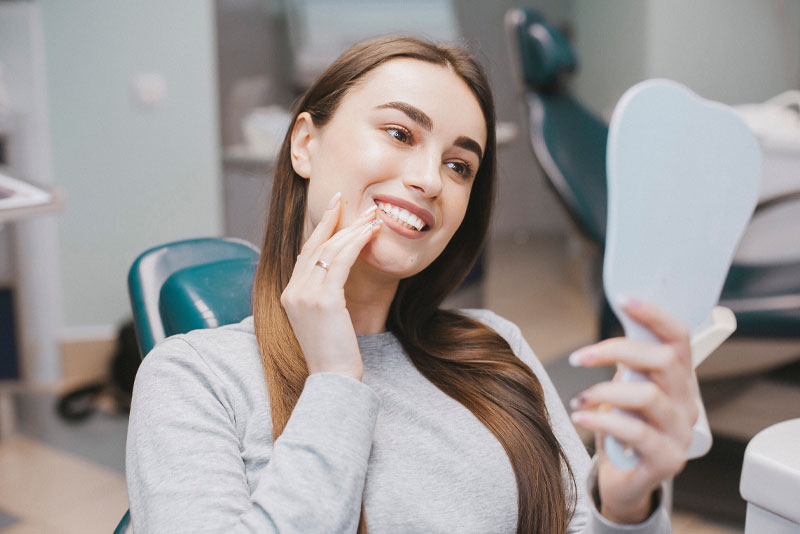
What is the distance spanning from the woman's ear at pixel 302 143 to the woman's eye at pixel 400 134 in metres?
0.14

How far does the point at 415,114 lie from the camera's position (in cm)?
92

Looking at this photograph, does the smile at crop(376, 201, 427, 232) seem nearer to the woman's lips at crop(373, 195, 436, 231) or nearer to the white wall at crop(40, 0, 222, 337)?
the woman's lips at crop(373, 195, 436, 231)

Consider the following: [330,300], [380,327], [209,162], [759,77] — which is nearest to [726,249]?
[330,300]

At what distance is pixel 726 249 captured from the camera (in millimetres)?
605

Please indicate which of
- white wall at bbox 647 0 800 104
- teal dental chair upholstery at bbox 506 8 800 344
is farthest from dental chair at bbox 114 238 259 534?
white wall at bbox 647 0 800 104

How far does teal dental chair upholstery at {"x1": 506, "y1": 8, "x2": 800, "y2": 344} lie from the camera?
6.23 feet

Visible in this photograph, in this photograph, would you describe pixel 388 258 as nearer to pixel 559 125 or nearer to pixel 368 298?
pixel 368 298

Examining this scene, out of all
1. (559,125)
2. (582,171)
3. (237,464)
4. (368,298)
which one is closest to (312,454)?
(237,464)

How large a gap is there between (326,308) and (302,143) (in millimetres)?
310

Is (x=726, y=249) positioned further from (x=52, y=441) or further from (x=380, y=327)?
(x=52, y=441)

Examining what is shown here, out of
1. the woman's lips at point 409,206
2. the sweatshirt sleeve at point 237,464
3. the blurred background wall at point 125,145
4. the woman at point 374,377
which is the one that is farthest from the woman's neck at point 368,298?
the blurred background wall at point 125,145

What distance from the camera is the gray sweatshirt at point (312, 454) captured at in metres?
0.74

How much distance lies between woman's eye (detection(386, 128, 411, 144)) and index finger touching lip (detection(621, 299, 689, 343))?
1.42 ft

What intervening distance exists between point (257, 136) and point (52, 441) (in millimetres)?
1345
